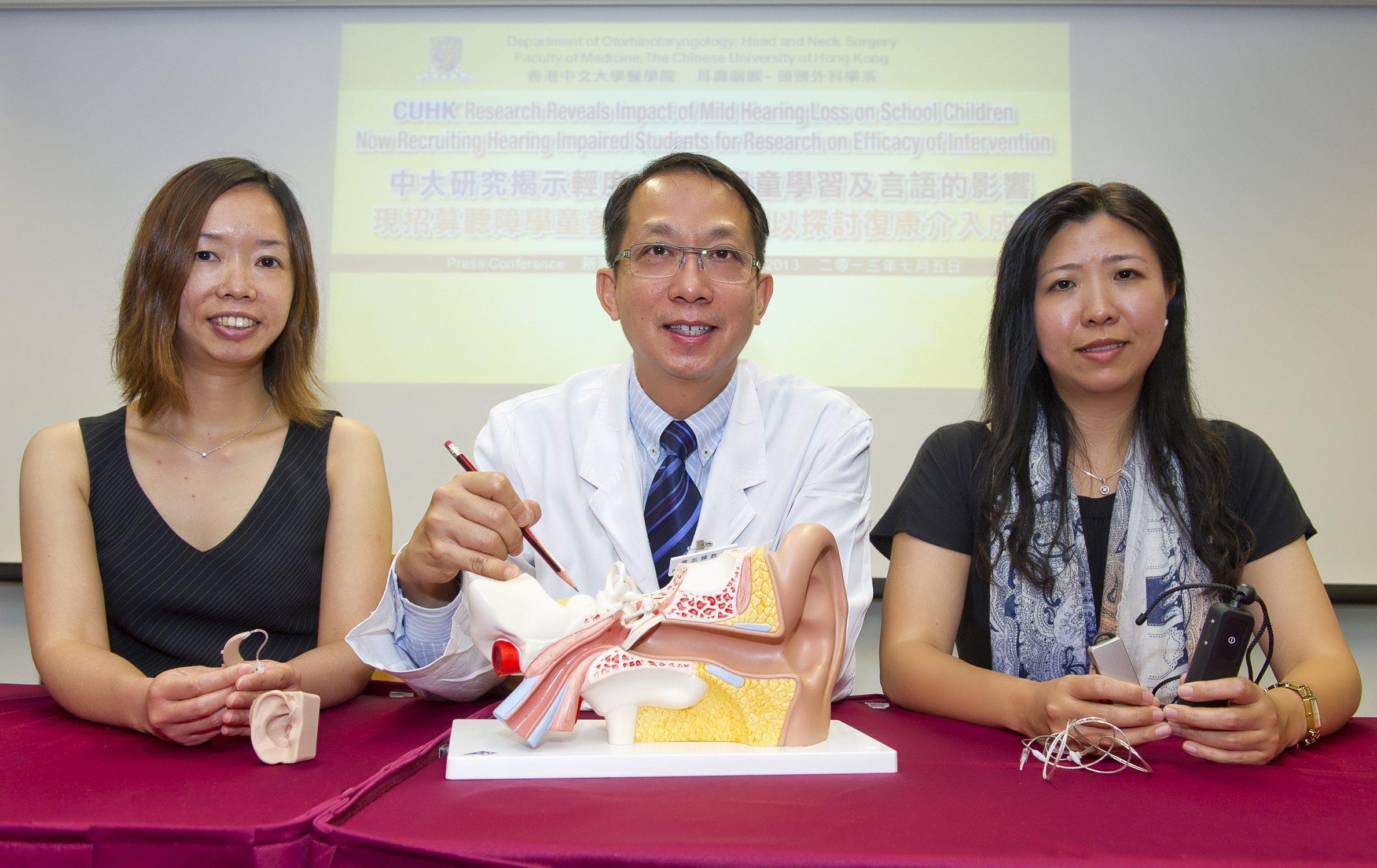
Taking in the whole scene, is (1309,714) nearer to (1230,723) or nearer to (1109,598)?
(1230,723)

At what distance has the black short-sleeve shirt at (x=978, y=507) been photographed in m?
1.69

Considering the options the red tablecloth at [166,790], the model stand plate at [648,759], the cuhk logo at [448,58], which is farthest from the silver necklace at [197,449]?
the cuhk logo at [448,58]

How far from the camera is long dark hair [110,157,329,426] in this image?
5.51 feet

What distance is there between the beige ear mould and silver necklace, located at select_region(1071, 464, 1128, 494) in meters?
1.50

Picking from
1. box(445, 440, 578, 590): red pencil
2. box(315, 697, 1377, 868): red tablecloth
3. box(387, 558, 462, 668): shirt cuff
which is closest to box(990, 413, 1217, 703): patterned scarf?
box(315, 697, 1377, 868): red tablecloth

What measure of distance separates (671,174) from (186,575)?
1.21 metres

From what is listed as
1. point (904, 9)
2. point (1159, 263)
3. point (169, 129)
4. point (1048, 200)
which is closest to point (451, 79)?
point (169, 129)

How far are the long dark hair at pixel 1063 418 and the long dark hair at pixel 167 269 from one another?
146cm

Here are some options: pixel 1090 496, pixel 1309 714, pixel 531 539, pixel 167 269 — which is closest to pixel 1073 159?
pixel 1090 496

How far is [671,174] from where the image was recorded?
1776 mm

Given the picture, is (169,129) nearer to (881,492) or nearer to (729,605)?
(881,492)

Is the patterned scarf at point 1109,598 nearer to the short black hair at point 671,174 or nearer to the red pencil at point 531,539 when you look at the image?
the short black hair at point 671,174

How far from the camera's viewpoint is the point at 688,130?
3344 millimetres

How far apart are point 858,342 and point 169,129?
2776 millimetres
